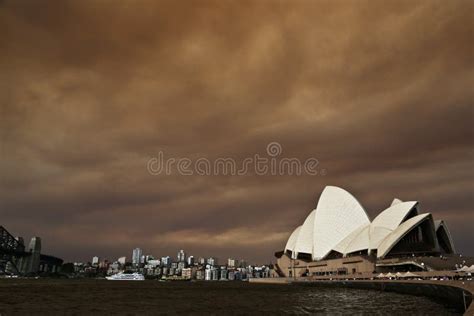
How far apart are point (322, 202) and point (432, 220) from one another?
2653 centimetres

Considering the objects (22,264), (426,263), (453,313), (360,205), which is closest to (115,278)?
(22,264)

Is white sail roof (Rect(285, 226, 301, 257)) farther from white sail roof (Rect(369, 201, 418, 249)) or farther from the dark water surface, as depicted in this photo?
the dark water surface

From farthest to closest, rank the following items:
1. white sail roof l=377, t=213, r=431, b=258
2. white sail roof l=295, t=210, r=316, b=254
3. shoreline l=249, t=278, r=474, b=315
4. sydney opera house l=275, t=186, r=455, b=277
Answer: white sail roof l=295, t=210, r=316, b=254, sydney opera house l=275, t=186, r=455, b=277, white sail roof l=377, t=213, r=431, b=258, shoreline l=249, t=278, r=474, b=315

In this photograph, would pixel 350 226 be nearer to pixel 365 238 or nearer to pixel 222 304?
pixel 365 238

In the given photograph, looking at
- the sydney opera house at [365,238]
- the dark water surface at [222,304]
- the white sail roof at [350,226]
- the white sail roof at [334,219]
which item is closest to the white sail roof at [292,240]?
the white sail roof at [350,226]

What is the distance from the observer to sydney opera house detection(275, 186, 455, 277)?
79.9m

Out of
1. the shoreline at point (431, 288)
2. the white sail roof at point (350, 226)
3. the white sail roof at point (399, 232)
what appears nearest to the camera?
the shoreline at point (431, 288)

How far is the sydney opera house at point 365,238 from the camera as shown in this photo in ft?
262

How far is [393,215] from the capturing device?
83.9 m

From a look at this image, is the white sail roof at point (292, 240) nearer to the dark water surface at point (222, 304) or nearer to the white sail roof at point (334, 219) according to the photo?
the white sail roof at point (334, 219)

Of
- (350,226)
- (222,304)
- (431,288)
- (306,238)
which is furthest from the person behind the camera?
(306,238)

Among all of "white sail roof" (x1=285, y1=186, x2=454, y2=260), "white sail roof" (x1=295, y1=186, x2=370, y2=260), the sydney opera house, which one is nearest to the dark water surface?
the sydney opera house

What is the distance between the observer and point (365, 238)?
8662 cm

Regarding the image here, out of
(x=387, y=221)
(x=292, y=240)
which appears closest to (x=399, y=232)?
(x=387, y=221)
